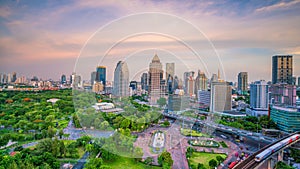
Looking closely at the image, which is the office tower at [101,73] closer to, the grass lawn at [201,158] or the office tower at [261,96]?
the grass lawn at [201,158]

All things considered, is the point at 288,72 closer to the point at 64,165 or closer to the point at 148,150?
the point at 148,150

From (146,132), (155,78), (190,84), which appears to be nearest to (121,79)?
(155,78)

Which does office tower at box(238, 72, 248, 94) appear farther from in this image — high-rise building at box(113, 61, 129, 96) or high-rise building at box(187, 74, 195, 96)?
high-rise building at box(113, 61, 129, 96)

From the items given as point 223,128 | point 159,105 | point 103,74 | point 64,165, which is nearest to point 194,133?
point 223,128

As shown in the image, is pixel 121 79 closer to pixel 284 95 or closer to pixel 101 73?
pixel 101 73

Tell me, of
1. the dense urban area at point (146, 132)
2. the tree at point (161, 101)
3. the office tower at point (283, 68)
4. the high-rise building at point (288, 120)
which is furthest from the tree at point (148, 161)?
the office tower at point (283, 68)

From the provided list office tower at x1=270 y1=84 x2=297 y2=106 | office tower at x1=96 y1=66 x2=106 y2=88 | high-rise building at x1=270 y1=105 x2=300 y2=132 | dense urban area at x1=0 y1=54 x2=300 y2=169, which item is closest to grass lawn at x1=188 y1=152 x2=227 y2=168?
dense urban area at x1=0 y1=54 x2=300 y2=169
